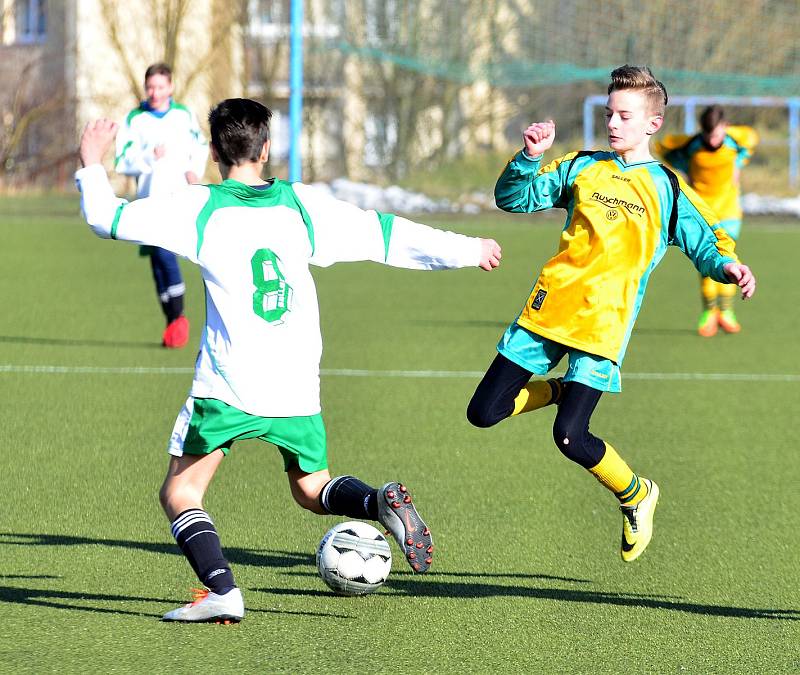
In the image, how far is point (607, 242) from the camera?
17.1ft

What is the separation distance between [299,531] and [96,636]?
1.44 metres

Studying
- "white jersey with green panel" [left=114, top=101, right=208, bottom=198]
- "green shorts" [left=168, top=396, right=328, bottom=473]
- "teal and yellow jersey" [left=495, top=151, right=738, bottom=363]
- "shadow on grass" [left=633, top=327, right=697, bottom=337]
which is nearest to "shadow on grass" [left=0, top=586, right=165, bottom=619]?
"green shorts" [left=168, top=396, right=328, bottom=473]

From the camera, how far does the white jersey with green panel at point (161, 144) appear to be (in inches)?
418

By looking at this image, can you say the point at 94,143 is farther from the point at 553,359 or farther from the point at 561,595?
the point at 561,595

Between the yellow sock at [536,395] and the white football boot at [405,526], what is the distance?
990 millimetres

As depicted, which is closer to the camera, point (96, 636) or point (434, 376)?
point (96, 636)

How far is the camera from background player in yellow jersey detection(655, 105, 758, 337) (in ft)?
39.2

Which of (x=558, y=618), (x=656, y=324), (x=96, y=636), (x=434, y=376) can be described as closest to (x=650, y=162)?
(x=558, y=618)

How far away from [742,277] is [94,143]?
2.12 meters

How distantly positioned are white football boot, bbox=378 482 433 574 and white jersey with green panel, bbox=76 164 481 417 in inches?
14.9

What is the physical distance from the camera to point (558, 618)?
4684 mm

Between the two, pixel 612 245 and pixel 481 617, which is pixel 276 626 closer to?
Result: pixel 481 617

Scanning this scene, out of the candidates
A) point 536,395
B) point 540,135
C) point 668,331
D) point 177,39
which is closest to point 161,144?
point 668,331

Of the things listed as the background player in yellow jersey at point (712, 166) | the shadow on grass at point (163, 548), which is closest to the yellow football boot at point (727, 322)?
the background player in yellow jersey at point (712, 166)
